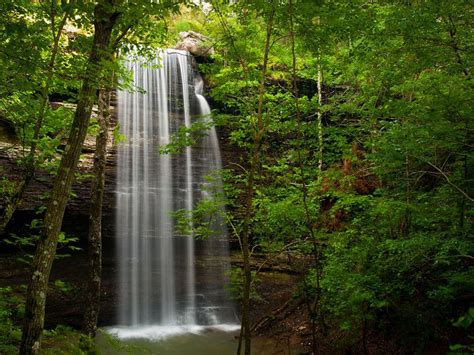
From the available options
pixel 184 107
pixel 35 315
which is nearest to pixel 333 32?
pixel 35 315

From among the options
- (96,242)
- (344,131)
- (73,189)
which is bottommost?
(96,242)

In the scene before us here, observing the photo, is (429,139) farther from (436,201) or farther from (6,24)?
(6,24)

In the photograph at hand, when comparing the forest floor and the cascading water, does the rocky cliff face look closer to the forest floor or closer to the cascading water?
the cascading water

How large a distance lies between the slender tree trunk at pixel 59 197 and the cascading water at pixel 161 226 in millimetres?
7989

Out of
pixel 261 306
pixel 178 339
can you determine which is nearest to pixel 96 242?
pixel 178 339

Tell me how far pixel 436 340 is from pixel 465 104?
426 cm

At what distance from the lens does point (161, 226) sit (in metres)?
13.4

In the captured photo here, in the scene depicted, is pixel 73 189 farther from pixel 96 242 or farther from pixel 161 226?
pixel 96 242

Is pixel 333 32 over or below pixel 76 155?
over

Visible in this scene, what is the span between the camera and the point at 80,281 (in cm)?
1155

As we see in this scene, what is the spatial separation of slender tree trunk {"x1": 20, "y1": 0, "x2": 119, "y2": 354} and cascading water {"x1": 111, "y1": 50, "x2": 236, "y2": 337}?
315 inches

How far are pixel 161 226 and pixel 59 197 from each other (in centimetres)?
1013

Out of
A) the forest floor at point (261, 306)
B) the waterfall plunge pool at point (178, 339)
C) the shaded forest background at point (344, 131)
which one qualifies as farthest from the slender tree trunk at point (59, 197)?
the waterfall plunge pool at point (178, 339)

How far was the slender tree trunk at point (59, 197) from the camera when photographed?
328 cm
